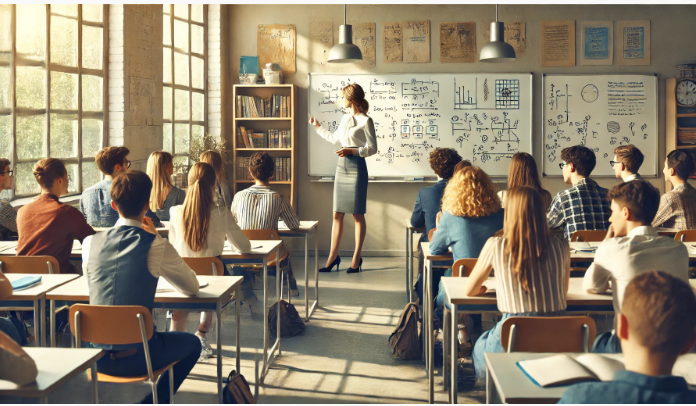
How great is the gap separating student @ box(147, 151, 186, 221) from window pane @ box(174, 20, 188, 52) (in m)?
2.51

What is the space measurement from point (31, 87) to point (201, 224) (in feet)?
6.48

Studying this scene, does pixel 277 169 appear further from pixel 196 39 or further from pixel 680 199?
pixel 680 199

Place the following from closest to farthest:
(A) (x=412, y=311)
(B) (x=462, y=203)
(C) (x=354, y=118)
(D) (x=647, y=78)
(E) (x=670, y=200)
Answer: (B) (x=462, y=203)
(A) (x=412, y=311)
(E) (x=670, y=200)
(C) (x=354, y=118)
(D) (x=647, y=78)

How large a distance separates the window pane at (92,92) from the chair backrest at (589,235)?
3865 millimetres

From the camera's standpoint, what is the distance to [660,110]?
7.19m

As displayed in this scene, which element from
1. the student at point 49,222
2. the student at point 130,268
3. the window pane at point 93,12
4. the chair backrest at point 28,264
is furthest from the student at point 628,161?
the window pane at point 93,12

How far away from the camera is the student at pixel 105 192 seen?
426 cm

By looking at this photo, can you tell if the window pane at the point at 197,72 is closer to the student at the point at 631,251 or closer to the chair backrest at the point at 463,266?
the chair backrest at the point at 463,266

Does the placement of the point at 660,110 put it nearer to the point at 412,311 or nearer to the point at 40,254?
the point at 412,311

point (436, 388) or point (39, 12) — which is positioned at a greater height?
point (39, 12)

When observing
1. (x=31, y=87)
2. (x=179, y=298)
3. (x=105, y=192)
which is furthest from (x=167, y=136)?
(x=179, y=298)

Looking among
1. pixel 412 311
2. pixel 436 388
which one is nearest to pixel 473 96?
pixel 412 311

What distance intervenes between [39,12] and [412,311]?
3348 mm

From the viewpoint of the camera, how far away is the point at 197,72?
723 cm
